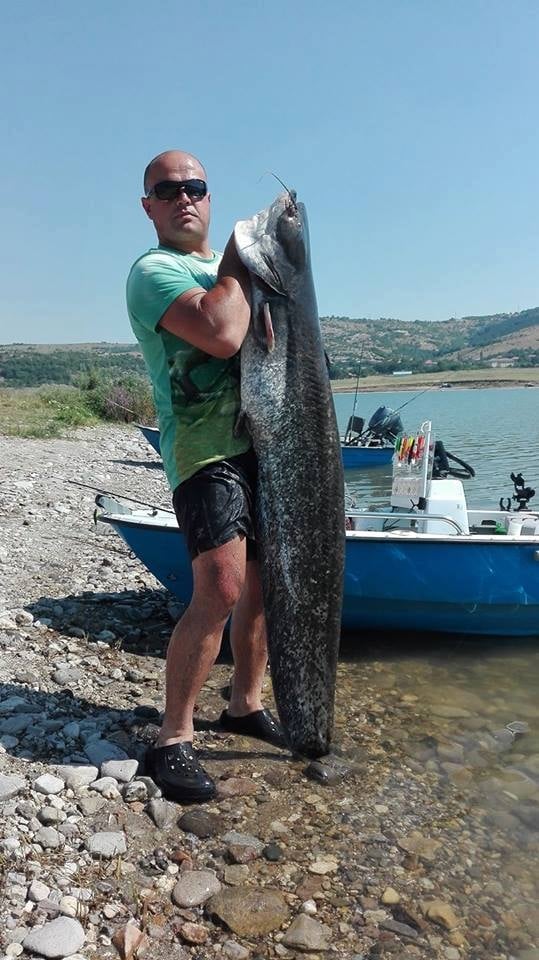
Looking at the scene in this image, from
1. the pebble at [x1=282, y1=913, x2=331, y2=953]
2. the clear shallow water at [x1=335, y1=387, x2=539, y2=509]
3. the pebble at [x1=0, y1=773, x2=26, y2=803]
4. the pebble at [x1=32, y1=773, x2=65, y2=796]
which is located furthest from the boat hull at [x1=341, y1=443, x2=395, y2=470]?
the pebble at [x1=282, y1=913, x2=331, y2=953]

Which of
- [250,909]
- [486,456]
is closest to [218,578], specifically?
[250,909]

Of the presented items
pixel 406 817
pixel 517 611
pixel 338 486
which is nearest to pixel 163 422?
pixel 338 486

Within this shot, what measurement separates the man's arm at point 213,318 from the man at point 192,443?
0.16 feet

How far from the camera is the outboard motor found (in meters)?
20.1

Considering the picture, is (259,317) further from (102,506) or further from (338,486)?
(102,506)

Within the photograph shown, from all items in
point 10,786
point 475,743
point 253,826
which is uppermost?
point 10,786

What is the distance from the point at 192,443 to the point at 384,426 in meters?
17.3

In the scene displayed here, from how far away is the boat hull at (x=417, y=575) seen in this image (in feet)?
20.0

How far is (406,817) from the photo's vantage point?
369 centimetres

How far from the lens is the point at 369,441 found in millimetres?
21016

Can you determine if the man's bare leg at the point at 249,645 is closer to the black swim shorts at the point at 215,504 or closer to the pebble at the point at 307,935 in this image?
the black swim shorts at the point at 215,504

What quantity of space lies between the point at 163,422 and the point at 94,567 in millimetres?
4477

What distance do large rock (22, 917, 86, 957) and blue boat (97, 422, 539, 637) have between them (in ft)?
11.8

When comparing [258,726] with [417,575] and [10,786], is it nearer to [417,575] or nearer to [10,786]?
[10,786]
